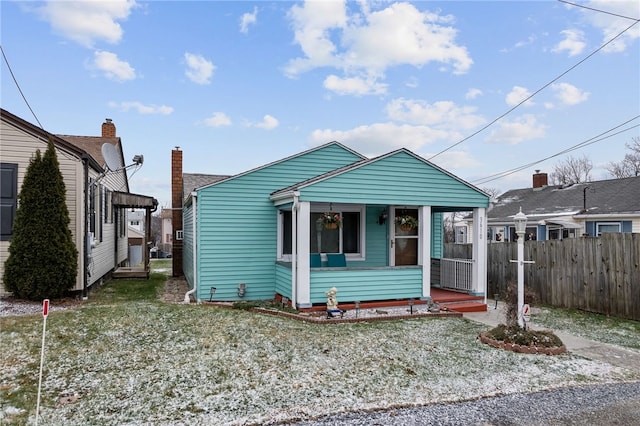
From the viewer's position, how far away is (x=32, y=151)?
29.0ft

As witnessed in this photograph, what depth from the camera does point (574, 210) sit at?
1834 cm

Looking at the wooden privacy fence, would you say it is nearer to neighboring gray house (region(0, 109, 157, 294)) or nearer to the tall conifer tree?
neighboring gray house (region(0, 109, 157, 294))

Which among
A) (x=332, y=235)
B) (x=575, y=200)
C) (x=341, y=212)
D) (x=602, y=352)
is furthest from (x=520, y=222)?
(x=575, y=200)

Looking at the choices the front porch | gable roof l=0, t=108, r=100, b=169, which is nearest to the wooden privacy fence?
the front porch

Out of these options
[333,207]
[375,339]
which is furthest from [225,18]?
[375,339]

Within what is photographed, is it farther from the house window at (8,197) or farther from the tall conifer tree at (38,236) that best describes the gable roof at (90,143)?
the tall conifer tree at (38,236)

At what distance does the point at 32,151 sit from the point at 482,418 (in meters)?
9.88

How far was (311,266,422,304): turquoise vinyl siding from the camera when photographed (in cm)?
869

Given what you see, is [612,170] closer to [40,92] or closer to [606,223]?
[606,223]

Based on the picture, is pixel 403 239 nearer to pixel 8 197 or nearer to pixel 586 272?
pixel 586 272

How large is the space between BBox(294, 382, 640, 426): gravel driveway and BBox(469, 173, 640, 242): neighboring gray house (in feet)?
31.7

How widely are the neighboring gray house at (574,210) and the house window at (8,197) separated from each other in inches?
525

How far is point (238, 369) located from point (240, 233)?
16.4 feet

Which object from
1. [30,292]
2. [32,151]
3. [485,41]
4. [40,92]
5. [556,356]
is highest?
[485,41]
